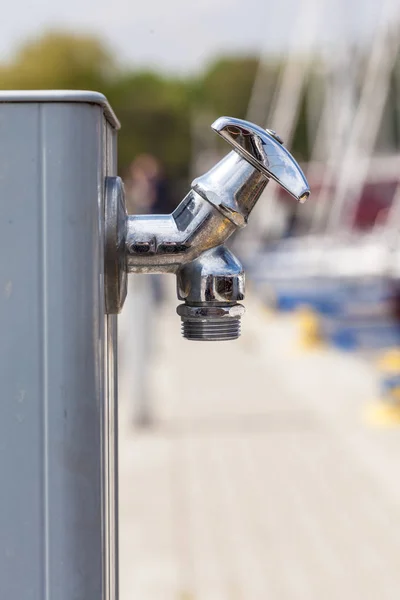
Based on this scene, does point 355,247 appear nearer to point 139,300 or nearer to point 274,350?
point 274,350

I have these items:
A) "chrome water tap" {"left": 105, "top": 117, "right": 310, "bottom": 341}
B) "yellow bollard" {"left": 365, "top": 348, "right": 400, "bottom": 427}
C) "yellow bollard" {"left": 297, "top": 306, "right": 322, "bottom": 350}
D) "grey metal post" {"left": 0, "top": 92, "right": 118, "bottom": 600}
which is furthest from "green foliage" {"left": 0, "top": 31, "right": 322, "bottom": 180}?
"grey metal post" {"left": 0, "top": 92, "right": 118, "bottom": 600}

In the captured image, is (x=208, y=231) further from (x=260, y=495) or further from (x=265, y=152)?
(x=260, y=495)

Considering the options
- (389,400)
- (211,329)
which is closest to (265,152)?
(211,329)

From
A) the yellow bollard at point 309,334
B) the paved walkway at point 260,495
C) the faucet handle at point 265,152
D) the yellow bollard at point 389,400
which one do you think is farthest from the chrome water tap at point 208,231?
the yellow bollard at point 309,334

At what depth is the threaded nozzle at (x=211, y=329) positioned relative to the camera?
1388 mm

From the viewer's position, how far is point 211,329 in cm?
139

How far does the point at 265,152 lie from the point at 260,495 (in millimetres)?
4010

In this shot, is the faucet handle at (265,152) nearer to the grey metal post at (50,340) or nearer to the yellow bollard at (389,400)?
the grey metal post at (50,340)

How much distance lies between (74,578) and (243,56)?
59.8 metres

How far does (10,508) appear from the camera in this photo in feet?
4.09

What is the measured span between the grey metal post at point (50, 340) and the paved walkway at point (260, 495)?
2623 mm

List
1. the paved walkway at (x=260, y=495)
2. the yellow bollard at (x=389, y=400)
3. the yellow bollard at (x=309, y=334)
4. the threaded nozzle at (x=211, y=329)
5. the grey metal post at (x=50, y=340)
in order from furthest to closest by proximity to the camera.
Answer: the yellow bollard at (x=309, y=334) < the yellow bollard at (x=389, y=400) < the paved walkway at (x=260, y=495) < the threaded nozzle at (x=211, y=329) < the grey metal post at (x=50, y=340)

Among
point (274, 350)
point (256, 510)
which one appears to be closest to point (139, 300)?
point (256, 510)

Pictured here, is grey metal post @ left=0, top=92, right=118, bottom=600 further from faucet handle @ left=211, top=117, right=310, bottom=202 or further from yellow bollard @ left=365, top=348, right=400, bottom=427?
yellow bollard @ left=365, top=348, right=400, bottom=427
